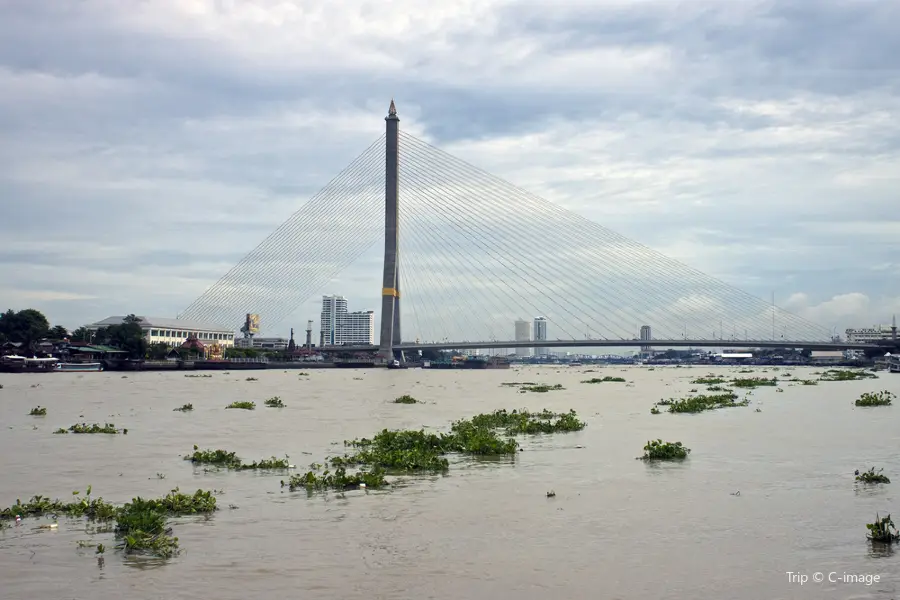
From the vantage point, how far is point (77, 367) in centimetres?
7706

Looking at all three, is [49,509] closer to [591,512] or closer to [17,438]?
[591,512]

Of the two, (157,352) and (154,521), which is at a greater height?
(157,352)

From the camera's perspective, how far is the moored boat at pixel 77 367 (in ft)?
251

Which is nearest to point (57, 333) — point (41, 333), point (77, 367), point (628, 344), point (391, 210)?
point (41, 333)

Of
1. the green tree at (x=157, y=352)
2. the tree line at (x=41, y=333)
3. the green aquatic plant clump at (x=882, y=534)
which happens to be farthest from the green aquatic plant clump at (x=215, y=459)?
the green tree at (x=157, y=352)

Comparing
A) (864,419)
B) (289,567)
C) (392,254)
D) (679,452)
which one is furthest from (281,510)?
(392,254)

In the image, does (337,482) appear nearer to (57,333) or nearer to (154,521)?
(154,521)

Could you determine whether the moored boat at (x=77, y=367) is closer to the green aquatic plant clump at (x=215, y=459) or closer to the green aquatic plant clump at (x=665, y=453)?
the green aquatic plant clump at (x=215, y=459)

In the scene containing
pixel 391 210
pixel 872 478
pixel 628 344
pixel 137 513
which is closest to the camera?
pixel 137 513

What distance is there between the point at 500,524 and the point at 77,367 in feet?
254

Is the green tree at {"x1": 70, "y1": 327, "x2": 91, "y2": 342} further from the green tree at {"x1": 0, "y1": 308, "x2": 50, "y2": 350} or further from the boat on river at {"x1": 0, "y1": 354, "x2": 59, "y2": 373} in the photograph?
the boat on river at {"x1": 0, "y1": 354, "x2": 59, "y2": 373}

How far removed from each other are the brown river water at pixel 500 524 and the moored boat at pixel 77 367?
62.6 meters

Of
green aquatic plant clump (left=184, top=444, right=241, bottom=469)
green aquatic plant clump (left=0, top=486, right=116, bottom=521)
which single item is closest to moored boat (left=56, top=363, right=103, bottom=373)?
green aquatic plant clump (left=184, top=444, right=241, bottom=469)

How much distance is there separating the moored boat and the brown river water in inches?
2463
